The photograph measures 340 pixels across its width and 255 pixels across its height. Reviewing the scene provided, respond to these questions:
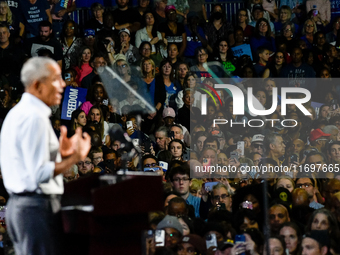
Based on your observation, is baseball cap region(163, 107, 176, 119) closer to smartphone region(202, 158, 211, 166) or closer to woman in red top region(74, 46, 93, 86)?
smartphone region(202, 158, 211, 166)

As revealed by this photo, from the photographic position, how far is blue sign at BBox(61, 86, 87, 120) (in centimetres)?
632

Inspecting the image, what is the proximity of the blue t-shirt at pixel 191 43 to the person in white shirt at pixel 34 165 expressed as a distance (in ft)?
17.1

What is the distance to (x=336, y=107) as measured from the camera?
21.3ft

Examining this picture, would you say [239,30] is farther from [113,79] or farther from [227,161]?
[113,79]

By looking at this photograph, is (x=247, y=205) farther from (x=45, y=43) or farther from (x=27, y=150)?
(x=45, y=43)

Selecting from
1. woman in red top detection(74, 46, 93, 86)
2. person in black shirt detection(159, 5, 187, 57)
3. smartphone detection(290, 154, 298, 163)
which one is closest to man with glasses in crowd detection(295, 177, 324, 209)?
smartphone detection(290, 154, 298, 163)

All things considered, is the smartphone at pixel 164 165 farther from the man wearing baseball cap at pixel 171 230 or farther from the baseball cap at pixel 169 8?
the baseball cap at pixel 169 8

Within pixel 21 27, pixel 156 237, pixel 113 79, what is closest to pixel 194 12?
pixel 21 27

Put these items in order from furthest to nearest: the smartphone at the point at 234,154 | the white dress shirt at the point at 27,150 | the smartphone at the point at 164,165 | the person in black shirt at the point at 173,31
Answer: the person in black shirt at the point at 173,31 → the smartphone at the point at 234,154 → the smartphone at the point at 164,165 → the white dress shirt at the point at 27,150

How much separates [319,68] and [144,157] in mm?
2801

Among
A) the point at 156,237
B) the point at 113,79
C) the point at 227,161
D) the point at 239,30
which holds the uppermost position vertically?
the point at 239,30

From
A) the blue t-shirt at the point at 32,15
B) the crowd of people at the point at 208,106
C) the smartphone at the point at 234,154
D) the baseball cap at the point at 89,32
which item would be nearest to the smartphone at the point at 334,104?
the crowd of people at the point at 208,106

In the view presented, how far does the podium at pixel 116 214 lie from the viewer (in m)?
1.98

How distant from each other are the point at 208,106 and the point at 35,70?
436 cm
